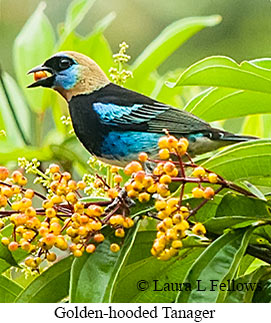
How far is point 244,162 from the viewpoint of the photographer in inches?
41.5

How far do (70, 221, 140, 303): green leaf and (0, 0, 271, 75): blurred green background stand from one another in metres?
1.49

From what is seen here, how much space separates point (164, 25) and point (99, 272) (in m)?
1.98

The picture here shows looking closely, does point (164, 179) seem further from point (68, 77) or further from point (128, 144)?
point (68, 77)

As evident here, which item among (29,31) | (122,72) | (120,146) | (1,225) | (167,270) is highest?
(29,31)

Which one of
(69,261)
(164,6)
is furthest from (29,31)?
(164,6)

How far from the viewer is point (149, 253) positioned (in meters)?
1.16

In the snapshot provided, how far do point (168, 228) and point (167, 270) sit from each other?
0.23m

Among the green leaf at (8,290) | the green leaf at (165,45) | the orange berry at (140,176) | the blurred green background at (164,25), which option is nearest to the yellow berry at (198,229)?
the orange berry at (140,176)

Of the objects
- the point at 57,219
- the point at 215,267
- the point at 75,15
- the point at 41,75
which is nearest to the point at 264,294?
the point at 215,267

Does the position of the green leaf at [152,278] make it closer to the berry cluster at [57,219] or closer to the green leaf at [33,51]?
the berry cluster at [57,219]

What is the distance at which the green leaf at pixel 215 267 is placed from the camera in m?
0.99

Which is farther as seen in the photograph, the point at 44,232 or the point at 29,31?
the point at 29,31

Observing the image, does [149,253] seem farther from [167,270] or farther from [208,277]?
[208,277]

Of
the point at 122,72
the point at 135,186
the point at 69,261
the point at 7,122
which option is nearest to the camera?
the point at 135,186
